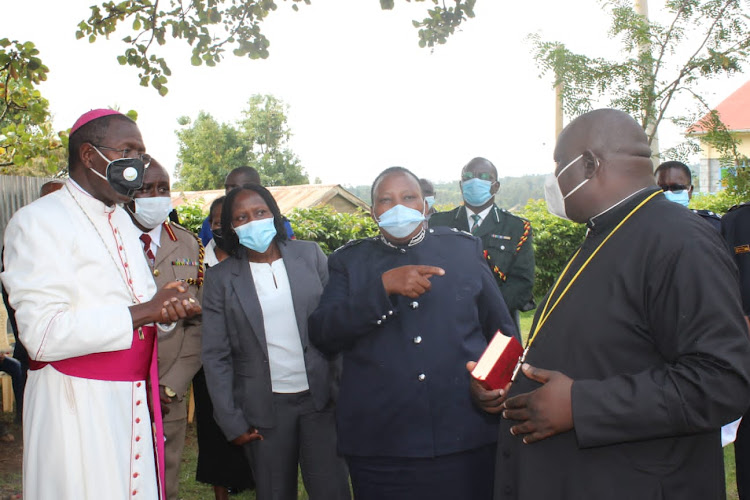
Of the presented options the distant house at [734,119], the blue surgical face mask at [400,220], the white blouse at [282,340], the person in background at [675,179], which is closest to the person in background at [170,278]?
the white blouse at [282,340]

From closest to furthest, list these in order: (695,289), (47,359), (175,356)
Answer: (695,289)
(47,359)
(175,356)

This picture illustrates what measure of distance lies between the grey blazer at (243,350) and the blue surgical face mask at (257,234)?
0.41 ft

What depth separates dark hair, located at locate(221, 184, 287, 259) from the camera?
3756 millimetres

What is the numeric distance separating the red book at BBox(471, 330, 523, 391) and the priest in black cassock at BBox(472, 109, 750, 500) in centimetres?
6

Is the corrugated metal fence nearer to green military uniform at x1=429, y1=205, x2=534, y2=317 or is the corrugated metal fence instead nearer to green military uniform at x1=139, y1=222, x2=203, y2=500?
green military uniform at x1=139, y1=222, x2=203, y2=500

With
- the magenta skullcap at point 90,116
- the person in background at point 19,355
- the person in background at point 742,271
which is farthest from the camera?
the person in background at point 742,271

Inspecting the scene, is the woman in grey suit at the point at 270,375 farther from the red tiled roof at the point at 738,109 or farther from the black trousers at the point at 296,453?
the red tiled roof at the point at 738,109

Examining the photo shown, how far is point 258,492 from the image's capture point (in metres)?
3.49

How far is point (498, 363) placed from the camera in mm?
2166

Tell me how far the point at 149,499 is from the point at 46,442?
1.63 ft

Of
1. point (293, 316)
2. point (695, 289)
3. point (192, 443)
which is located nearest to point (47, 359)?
point (293, 316)

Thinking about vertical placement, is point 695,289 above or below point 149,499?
above

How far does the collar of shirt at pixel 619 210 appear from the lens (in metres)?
1.96

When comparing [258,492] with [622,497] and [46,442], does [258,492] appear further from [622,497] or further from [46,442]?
[622,497]
